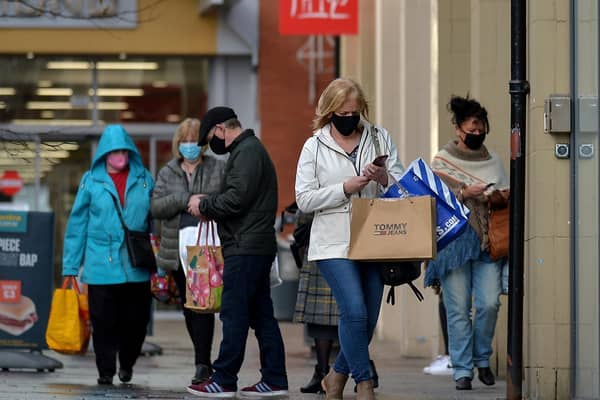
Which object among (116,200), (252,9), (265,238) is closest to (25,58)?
(252,9)

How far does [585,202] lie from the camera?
28.5ft

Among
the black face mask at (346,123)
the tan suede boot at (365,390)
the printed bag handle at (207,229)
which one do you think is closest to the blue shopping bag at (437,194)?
the black face mask at (346,123)

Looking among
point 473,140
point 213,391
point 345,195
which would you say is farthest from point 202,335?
point 345,195

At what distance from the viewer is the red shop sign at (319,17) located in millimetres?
19188

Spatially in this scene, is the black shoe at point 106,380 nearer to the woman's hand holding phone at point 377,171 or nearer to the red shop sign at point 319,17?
the woman's hand holding phone at point 377,171

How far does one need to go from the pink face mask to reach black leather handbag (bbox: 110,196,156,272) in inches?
10.0

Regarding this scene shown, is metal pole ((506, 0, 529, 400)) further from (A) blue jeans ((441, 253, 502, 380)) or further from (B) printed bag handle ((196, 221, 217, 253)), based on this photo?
(B) printed bag handle ((196, 221, 217, 253))

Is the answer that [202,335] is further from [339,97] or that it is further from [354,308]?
[339,97]

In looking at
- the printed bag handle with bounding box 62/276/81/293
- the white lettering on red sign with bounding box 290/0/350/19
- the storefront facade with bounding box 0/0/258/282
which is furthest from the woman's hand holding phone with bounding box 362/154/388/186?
the storefront facade with bounding box 0/0/258/282

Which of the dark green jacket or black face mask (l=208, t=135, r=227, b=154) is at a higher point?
black face mask (l=208, t=135, r=227, b=154)

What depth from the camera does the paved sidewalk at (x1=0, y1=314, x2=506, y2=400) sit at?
10.3 m

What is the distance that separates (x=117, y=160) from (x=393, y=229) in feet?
11.1

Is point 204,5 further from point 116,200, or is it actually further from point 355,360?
point 355,360

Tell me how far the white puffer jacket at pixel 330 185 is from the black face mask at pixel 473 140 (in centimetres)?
166
